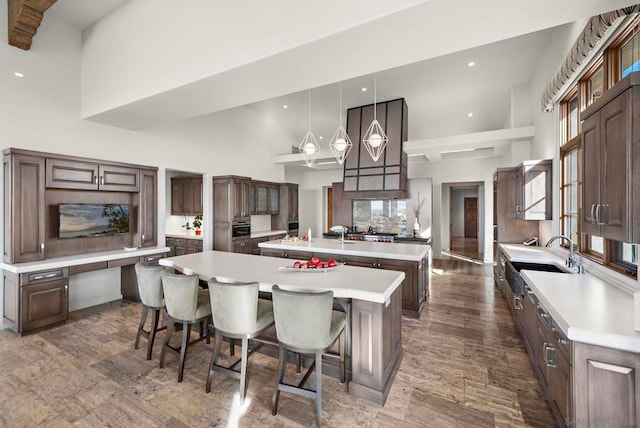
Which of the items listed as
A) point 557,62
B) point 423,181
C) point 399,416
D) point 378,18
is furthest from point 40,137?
point 423,181

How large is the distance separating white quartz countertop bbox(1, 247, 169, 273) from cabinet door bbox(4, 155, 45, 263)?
0.13m

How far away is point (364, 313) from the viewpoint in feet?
7.19

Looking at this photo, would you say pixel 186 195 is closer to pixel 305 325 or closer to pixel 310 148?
pixel 310 148

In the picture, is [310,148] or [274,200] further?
[274,200]

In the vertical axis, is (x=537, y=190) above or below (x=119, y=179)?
below

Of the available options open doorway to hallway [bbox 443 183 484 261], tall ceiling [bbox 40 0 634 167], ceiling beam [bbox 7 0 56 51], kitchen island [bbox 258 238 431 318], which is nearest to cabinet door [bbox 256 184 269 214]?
tall ceiling [bbox 40 0 634 167]

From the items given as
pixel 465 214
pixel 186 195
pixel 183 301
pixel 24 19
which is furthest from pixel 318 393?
pixel 465 214

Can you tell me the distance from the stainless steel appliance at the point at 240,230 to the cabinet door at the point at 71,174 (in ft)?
8.23

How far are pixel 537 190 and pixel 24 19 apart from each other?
7006mm

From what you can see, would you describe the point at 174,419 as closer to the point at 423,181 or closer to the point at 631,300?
the point at 631,300

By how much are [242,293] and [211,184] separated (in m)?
4.64

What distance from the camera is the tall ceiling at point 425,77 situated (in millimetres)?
1906

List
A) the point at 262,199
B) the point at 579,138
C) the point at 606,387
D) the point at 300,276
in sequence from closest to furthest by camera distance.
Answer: the point at 606,387 → the point at 300,276 → the point at 579,138 → the point at 262,199

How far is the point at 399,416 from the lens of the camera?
6.59 feet
